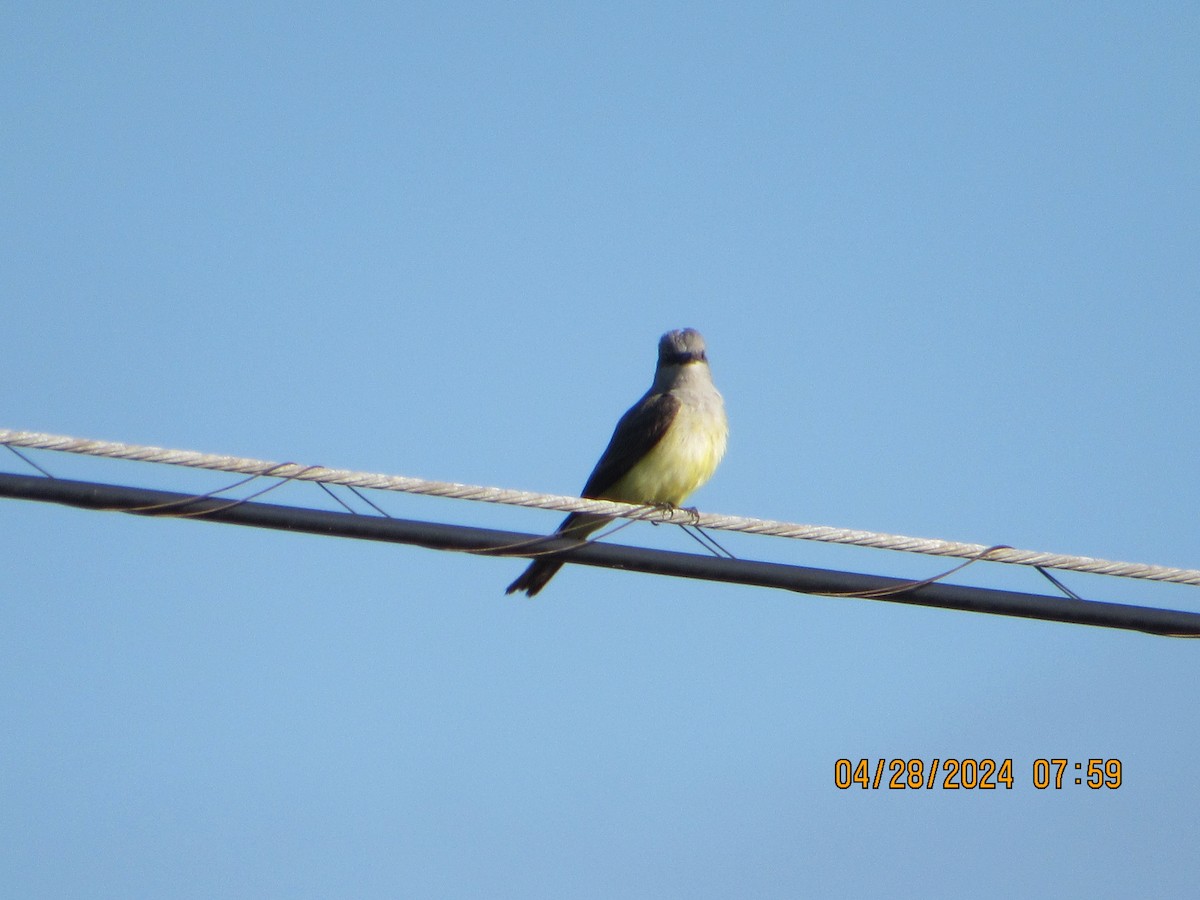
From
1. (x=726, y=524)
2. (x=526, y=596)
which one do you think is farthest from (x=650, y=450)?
(x=726, y=524)

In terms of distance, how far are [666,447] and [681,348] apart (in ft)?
4.01

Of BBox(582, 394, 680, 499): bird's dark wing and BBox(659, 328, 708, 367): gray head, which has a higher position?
BBox(659, 328, 708, 367): gray head

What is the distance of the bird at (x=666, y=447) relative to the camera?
9.88 meters

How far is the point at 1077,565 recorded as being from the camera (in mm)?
6418

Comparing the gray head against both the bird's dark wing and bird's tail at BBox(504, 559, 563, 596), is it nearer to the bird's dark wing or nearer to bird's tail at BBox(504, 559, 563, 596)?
the bird's dark wing

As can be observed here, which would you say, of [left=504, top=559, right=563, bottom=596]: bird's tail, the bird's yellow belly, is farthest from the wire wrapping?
the bird's yellow belly

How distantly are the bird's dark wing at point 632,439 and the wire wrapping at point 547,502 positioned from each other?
9.66 feet

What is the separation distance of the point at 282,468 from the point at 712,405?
4.92m

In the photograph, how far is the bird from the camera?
32.4 ft

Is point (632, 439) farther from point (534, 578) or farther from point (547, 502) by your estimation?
point (547, 502)

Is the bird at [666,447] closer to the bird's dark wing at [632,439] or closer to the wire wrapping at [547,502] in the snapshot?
the bird's dark wing at [632,439]

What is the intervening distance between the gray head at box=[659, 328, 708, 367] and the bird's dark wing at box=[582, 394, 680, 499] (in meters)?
0.48

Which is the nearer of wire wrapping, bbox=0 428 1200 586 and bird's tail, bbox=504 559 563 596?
wire wrapping, bbox=0 428 1200 586

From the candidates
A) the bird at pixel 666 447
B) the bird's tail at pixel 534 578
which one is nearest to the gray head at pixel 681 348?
the bird at pixel 666 447
